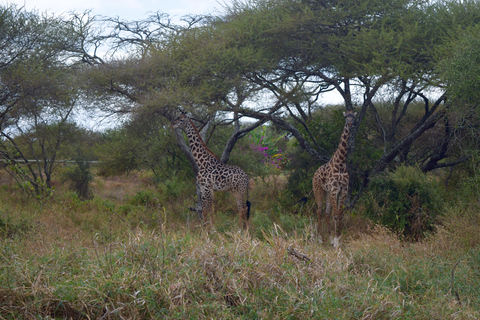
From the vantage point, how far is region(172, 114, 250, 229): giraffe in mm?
10406

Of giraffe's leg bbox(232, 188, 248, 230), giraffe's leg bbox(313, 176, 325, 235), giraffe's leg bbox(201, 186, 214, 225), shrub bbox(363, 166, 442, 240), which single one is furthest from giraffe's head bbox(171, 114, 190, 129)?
shrub bbox(363, 166, 442, 240)

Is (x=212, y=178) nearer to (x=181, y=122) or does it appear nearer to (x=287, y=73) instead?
(x=181, y=122)

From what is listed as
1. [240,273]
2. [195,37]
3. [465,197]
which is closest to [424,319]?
[240,273]

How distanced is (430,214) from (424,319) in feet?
17.9

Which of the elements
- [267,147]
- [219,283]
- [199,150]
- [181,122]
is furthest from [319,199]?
[267,147]

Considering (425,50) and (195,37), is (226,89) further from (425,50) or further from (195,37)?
(425,50)

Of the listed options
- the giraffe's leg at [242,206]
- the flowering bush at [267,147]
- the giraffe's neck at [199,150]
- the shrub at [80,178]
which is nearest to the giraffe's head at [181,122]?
the giraffe's neck at [199,150]

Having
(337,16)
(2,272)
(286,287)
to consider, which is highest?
(337,16)

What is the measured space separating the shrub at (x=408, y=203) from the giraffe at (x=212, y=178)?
2.85 meters

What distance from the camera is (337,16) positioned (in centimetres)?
1183

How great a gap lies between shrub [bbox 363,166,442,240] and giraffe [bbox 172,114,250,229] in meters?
2.85

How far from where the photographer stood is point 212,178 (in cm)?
1056

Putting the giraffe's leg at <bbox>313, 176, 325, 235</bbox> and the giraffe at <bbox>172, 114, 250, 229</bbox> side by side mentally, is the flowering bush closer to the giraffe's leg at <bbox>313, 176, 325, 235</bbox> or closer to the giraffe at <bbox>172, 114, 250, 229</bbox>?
the giraffe at <bbox>172, 114, 250, 229</bbox>

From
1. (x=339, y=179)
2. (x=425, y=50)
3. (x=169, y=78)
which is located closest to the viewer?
(x=339, y=179)
